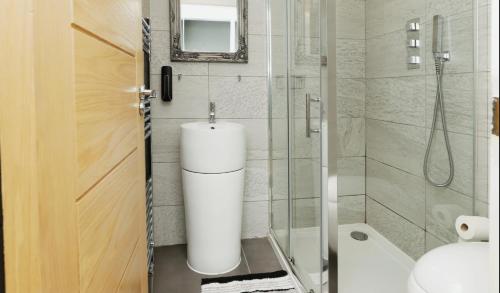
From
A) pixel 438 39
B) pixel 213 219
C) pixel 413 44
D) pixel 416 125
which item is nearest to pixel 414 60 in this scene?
pixel 413 44

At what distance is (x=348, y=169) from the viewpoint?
8.69ft

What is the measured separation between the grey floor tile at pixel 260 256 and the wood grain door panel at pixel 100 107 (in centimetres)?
140

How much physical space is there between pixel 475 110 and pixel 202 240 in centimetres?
151

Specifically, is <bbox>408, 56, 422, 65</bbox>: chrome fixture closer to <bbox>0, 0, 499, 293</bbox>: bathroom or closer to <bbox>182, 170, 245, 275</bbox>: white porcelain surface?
<bbox>0, 0, 499, 293</bbox>: bathroom

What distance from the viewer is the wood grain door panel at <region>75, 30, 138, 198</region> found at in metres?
0.66

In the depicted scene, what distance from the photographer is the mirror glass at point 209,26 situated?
95.3 inches

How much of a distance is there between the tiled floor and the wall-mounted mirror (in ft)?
4.03

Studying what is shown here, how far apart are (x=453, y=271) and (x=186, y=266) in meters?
1.57

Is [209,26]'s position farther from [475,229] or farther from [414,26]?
[475,229]

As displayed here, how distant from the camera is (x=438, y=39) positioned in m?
1.85

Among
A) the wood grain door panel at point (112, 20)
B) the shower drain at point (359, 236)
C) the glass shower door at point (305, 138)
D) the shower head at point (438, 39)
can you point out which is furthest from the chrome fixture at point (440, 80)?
the wood grain door panel at point (112, 20)

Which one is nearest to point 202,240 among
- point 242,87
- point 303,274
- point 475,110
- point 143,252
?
point 303,274

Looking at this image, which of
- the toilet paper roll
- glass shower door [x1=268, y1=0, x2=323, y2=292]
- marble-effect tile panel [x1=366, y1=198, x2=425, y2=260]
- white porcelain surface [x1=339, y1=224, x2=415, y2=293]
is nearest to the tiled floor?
glass shower door [x1=268, y1=0, x2=323, y2=292]

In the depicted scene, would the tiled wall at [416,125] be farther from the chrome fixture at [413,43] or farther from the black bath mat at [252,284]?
the black bath mat at [252,284]
